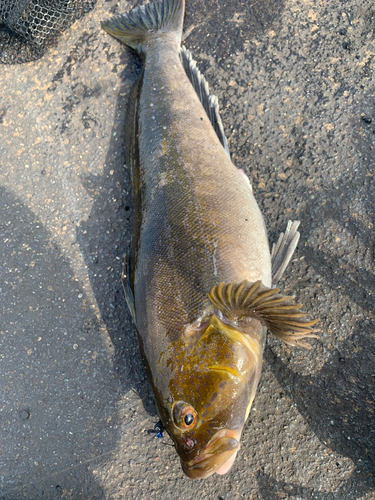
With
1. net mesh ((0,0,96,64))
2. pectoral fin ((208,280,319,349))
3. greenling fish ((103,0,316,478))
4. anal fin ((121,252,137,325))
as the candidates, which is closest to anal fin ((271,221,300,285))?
greenling fish ((103,0,316,478))

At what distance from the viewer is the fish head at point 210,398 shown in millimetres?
2035

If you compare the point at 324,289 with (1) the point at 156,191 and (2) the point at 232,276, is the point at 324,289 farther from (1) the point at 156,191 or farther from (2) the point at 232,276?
(1) the point at 156,191

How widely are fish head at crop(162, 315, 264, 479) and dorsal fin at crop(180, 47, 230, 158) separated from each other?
5.13 ft

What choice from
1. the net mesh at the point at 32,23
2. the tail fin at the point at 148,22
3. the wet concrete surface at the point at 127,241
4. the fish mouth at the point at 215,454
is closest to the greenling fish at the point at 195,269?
the fish mouth at the point at 215,454

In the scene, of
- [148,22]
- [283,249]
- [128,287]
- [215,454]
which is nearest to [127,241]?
[128,287]

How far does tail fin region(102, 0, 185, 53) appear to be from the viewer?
10.4 feet

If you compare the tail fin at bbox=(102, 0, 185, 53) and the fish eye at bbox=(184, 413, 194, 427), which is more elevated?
the tail fin at bbox=(102, 0, 185, 53)

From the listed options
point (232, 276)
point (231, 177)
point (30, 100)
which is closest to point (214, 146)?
point (231, 177)

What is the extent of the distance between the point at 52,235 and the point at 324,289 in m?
2.49

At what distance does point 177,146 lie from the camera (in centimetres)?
263

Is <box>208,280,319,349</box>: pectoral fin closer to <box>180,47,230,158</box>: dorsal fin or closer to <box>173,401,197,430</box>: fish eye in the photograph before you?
<box>173,401,197,430</box>: fish eye

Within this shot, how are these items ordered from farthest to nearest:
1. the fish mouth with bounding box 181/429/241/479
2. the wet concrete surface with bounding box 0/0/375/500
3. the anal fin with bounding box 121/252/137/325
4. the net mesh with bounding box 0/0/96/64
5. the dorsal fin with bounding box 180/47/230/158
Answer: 1. the net mesh with bounding box 0/0/96/64
2. the dorsal fin with bounding box 180/47/230/158
3. the wet concrete surface with bounding box 0/0/375/500
4. the anal fin with bounding box 121/252/137/325
5. the fish mouth with bounding box 181/429/241/479

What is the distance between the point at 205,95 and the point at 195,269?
1.59 meters

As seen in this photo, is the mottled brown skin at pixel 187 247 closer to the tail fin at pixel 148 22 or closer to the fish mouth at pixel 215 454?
the fish mouth at pixel 215 454
